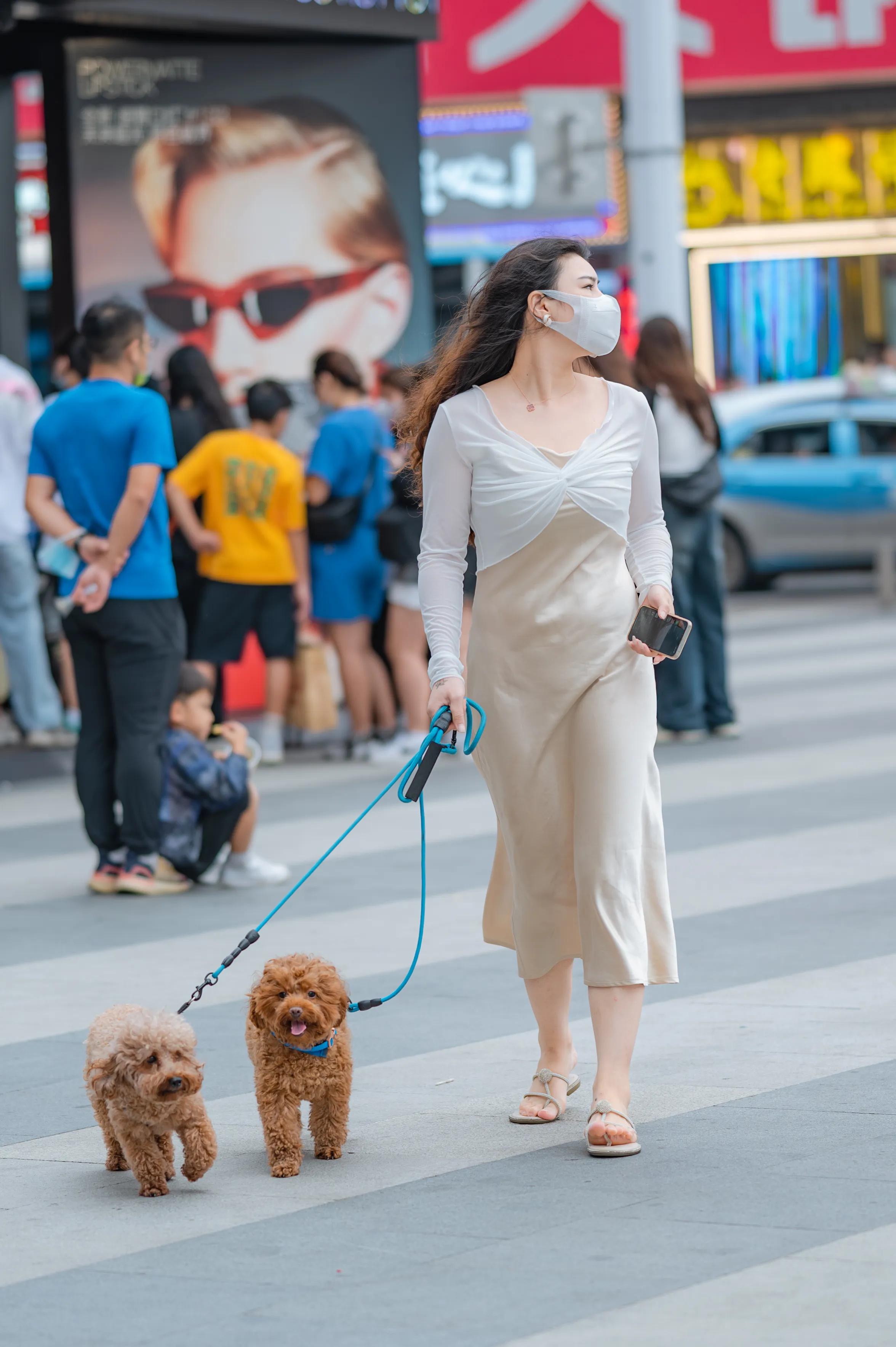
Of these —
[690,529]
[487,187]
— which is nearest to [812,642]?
[690,529]

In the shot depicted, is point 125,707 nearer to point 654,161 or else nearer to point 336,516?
point 336,516

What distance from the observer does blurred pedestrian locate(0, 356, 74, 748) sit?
1189 centimetres

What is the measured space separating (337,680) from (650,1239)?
8.77 m

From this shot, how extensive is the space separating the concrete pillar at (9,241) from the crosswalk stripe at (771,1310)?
10197mm

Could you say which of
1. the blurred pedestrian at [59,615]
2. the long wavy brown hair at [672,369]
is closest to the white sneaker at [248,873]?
the blurred pedestrian at [59,615]

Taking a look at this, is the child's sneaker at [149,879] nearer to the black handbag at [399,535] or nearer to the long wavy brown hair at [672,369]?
the black handbag at [399,535]

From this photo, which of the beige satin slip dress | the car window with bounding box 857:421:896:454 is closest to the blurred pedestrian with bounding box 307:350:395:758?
the beige satin slip dress

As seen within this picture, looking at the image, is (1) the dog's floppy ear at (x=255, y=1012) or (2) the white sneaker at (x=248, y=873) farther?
(2) the white sneaker at (x=248, y=873)

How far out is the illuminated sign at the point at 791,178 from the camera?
26000 mm

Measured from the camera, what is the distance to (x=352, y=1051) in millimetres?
5512

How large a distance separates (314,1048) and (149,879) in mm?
3470

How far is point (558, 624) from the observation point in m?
4.76

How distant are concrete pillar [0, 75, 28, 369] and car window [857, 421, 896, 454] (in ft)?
27.0

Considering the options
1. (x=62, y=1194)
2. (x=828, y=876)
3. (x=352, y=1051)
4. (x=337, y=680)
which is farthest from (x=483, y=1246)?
(x=337, y=680)
